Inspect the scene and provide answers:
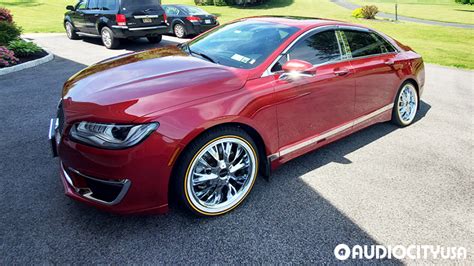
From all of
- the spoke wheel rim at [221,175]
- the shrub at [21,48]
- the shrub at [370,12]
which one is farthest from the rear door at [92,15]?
the shrub at [370,12]

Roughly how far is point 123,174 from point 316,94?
6.67 feet

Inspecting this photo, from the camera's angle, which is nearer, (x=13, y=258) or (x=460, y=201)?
(x=13, y=258)

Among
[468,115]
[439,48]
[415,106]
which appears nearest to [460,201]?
[415,106]

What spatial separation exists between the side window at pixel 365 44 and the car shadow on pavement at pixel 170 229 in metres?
1.53

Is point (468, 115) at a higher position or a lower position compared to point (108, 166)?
lower

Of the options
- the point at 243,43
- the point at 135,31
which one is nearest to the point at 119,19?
the point at 135,31

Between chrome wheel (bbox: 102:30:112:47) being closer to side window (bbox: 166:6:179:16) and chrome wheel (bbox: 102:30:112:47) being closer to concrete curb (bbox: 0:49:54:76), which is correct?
concrete curb (bbox: 0:49:54:76)

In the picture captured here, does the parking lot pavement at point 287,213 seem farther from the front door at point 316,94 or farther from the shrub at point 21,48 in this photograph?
the shrub at point 21,48

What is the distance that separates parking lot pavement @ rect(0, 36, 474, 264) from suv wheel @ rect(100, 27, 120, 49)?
631 centimetres

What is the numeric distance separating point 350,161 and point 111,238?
2.67 m

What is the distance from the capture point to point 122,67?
10.5 feet

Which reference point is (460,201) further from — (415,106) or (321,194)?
(415,106)

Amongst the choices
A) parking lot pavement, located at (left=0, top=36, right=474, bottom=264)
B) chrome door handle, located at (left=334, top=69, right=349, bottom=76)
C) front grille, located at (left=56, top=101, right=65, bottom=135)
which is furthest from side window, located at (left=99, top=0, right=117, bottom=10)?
chrome door handle, located at (left=334, top=69, right=349, bottom=76)

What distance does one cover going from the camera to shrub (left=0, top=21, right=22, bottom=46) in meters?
8.43
